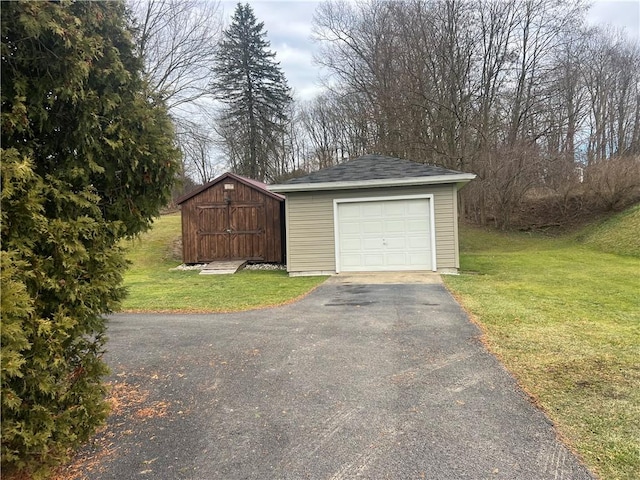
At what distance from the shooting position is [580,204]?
67.8 ft

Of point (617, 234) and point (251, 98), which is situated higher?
point (251, 98)

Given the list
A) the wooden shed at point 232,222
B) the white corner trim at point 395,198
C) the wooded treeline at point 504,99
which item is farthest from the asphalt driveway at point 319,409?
the wooded treeline at point 504,99

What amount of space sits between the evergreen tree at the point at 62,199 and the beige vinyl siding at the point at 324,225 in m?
8.52

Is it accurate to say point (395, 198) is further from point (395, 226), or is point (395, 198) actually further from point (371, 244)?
point (371, 244)

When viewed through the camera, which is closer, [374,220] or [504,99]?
[374,220]

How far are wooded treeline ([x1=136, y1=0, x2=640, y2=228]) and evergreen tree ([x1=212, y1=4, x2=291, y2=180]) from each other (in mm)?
6371

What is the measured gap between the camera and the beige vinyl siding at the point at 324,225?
10555 mm

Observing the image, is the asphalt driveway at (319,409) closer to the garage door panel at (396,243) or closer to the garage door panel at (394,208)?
the garage door panel at (396,243)

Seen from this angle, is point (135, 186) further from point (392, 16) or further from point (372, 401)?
point (392, 16)

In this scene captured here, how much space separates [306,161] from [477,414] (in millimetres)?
30864

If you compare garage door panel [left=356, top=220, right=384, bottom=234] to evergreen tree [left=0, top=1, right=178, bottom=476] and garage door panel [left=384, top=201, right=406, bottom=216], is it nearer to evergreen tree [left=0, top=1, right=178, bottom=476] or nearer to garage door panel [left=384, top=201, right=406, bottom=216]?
garage door panel [left=384, top=201, right=406, bottom=216]

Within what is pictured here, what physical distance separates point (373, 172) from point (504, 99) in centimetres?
1517

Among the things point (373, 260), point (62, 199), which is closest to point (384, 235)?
point (373, 260)

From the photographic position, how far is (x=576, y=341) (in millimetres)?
4457
